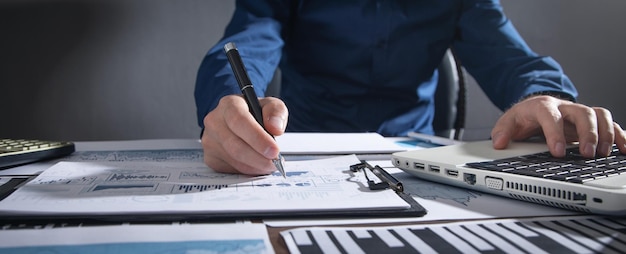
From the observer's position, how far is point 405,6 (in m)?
1.05

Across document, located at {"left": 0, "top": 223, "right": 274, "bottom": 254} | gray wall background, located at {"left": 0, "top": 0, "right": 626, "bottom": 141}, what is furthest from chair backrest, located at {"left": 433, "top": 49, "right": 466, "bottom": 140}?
document, located at {"left": 0, "top": 223, "right": 274, "bottom": 254}

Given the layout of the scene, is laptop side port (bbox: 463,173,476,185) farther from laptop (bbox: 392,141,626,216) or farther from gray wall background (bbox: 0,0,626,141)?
gray wall background (bbox: 0,0,626,141)

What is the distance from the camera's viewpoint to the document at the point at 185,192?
36 cm

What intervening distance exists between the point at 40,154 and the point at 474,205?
19.8 inches

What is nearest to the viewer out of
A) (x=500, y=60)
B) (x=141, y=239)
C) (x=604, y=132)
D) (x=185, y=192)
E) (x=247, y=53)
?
(x=141, y=239)

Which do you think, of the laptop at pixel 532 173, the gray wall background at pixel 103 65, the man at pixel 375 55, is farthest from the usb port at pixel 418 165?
the gray wall background at pixel 103 65

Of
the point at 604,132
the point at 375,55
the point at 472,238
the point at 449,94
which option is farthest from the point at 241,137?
the point at 449,94

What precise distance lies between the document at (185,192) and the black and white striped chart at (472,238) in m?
0.04

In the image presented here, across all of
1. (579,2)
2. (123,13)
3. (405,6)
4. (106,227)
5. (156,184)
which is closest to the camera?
(106,227)

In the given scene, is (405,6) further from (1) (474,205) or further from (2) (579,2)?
(2) (579,2)

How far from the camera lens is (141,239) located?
1.03ft

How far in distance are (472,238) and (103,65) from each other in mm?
1331

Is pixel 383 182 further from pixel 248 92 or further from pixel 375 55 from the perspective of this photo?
pixel 375 55

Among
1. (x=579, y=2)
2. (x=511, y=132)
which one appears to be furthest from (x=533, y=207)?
(x=579, y=2)
